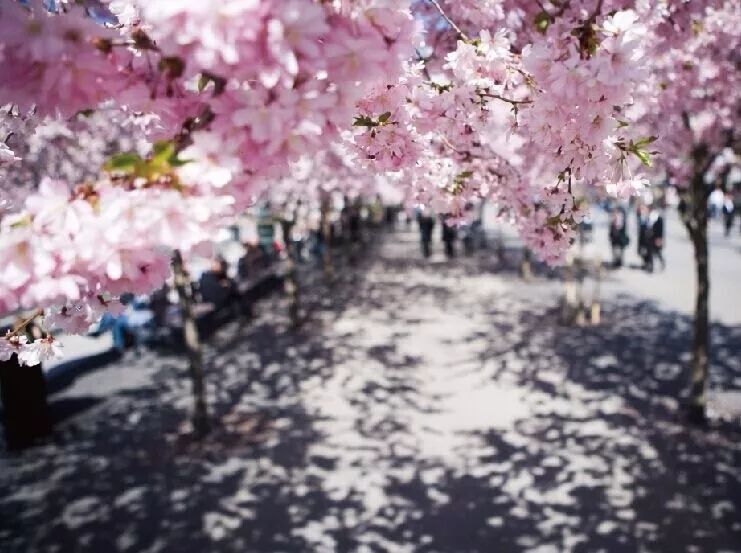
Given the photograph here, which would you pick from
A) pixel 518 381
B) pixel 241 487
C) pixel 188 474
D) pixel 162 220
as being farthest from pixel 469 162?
pixel 518 381

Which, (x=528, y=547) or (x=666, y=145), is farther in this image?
(x=666, y=145)

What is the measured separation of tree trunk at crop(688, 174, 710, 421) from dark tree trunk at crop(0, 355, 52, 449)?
8.99 metres

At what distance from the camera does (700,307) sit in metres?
8.14

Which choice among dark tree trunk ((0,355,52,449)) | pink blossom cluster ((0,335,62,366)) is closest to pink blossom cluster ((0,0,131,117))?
pink blossom cluster ((0,335,62,366))

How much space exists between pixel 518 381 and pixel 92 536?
652 cm

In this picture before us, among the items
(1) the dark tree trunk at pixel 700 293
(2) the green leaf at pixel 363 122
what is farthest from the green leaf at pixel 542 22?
(1) the dark tree trunk at pixel 700 293

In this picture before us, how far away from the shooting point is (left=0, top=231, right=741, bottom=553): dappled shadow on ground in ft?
19.3

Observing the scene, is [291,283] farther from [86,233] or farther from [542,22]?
[86,233]

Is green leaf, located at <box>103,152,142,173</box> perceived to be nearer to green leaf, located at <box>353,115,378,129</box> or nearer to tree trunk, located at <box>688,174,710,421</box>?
green leaf, located at <box>353,115,378,129</box>

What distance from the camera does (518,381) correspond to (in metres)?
9.75

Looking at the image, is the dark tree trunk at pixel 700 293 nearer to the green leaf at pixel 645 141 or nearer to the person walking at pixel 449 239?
the green leaf at pixel 645 141

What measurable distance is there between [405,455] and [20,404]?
17.8 ft

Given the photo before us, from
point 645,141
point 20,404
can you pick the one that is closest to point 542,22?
point 645,141

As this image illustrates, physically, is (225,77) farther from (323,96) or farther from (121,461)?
(121,461)
